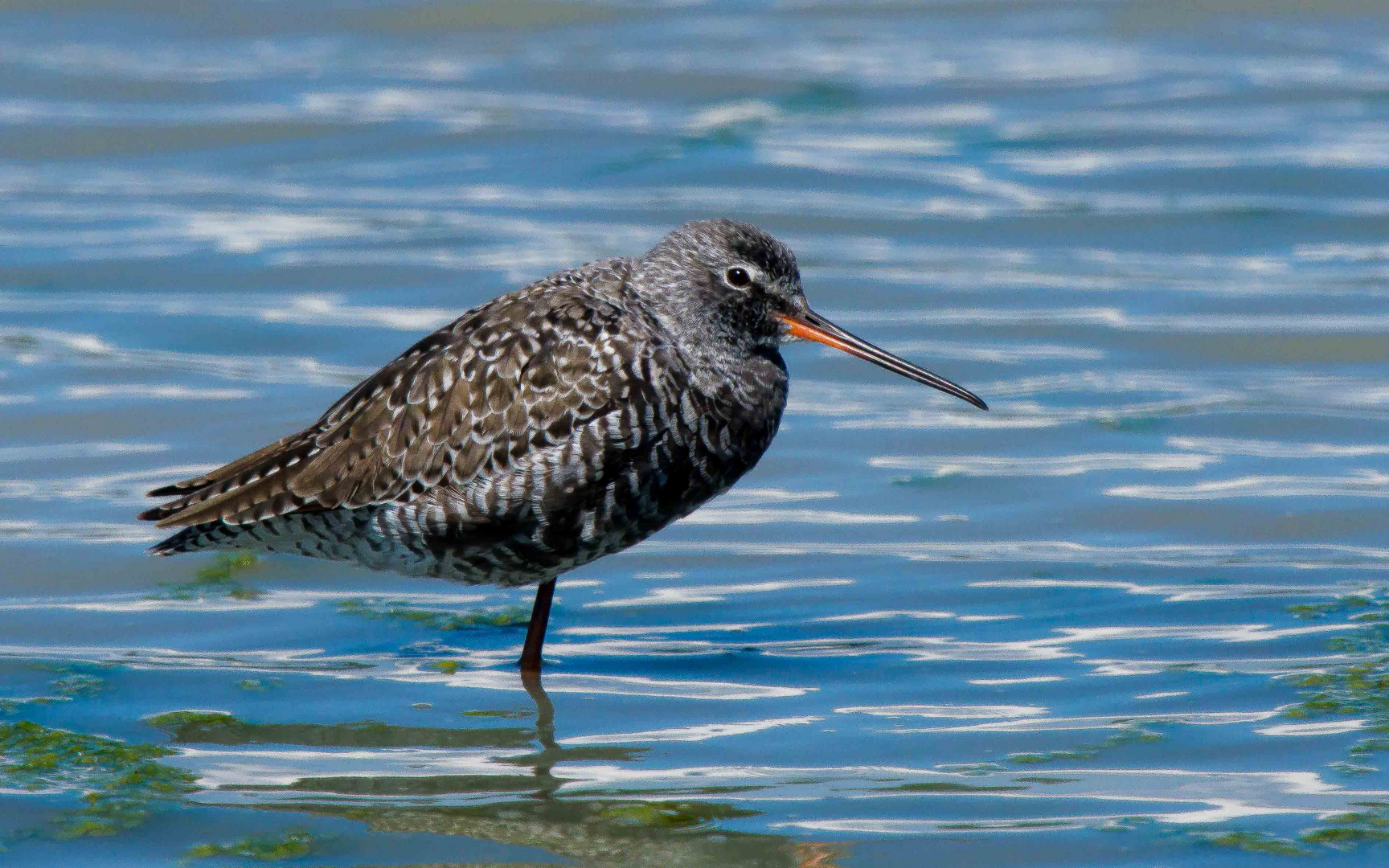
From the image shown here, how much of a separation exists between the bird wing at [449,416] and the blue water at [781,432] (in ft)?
Result: 2.02

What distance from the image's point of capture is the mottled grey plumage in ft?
24.1

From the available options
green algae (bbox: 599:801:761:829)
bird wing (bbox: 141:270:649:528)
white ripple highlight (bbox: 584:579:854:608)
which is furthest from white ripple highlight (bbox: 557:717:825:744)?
white ripple highlight (bbox: 584:579:854:608)

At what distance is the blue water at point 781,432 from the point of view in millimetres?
6371

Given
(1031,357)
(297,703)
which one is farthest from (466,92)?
(297,703)

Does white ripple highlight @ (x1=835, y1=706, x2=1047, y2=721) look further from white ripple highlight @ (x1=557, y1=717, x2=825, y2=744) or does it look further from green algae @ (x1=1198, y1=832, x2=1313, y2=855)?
green algae @ (x1=1198, y1=832, x2=1313, y2=855)

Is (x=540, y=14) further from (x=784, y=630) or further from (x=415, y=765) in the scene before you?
(x=415, y=765)

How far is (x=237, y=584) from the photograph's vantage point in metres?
8.54

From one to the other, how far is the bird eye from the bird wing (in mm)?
482

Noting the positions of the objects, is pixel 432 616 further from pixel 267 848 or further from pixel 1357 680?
pixel 1357 680

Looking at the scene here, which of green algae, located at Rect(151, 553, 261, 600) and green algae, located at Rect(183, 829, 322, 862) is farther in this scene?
green algae, located at Rect(151, 553, 261, 600)

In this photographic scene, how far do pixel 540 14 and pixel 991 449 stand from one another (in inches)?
349

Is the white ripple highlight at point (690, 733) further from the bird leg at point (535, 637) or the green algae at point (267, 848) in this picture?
the green algae at point (267, 848)

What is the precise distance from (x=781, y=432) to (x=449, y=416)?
3181 mm

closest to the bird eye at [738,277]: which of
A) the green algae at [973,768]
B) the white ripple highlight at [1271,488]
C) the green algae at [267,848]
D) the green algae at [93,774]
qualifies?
the green algae at [973,768]
